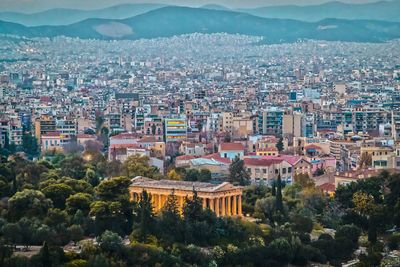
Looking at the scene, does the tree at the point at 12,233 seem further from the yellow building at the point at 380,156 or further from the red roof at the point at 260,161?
the yellow building at the point at 380,156

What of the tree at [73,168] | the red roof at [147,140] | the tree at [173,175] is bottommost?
the tree at [173,175]

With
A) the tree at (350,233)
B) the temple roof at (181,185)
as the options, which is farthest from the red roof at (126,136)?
the tree at (350,233)

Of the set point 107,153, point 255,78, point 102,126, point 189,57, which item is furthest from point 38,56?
point 107,153

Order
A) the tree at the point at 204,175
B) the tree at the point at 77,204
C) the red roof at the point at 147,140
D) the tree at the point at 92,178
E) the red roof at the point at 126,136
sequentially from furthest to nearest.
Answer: the red roof at the point at 126,136 < the red roof at the point at 147,140 < the tree at the point at 204,175 < the tree at the point at 92,178 < the tree at the point at 77,204

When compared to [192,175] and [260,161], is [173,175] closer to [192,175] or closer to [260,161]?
[192,175]

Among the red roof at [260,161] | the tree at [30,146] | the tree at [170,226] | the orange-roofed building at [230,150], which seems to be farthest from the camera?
the tree at [30,146]

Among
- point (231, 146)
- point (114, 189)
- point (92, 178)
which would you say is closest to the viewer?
point (114, 189)

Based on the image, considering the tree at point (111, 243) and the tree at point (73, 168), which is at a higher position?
the tree at point (73, 168)

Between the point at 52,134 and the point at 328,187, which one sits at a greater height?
the point at 52,134

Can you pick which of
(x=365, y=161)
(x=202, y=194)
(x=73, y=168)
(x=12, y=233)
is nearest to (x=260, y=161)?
(x=365, y=161)
